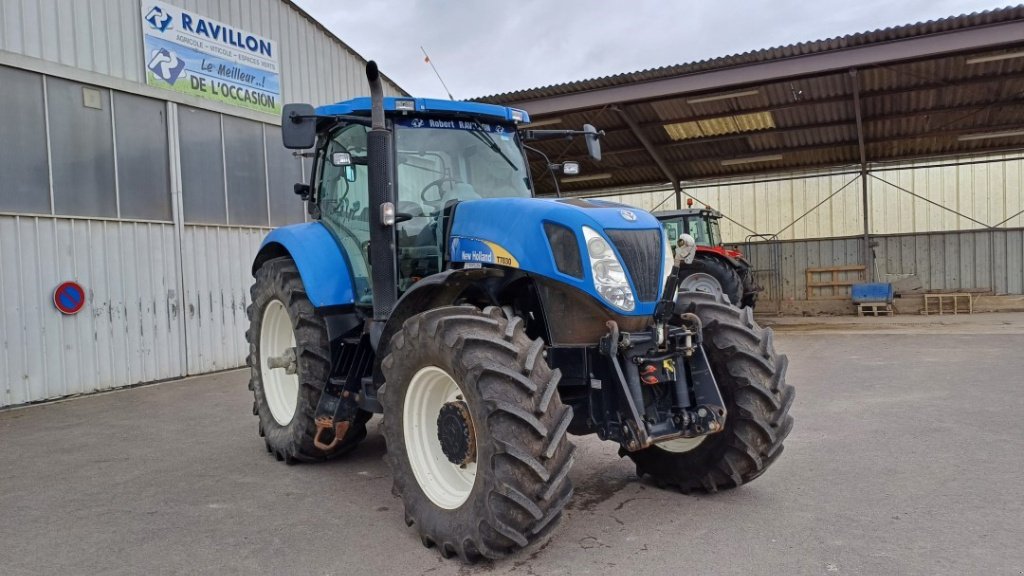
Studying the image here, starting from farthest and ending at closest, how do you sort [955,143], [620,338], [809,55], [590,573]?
[955,143], [809,55], [620,338], [590,573]

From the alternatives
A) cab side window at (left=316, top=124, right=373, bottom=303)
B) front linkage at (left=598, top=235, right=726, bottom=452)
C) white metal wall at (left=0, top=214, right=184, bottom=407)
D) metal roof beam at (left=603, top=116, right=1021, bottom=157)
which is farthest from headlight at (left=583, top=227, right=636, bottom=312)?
metal roof beam at (left=603, top=116, right=1021, bottom=157)

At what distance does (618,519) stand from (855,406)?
12.4 feet

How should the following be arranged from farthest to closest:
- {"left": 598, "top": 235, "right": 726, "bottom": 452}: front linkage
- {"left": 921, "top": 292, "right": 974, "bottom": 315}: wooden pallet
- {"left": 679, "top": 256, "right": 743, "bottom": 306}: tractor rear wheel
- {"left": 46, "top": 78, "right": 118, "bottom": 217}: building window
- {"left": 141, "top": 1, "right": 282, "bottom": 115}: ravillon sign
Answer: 1. {"left": 921, "top": 292, "right": 974, "bottom": 315}: wooden pallet
2. {"left": 679, "top": 256, "right": 743, "bottom": 306}: tractor rear wheel
3. {"left": 141, "top": 1, "right": 282, "bottom": 115}: ravillon sign
4. {"left": 46, "top": 78, "right": 118, "bottom": 217}: building window
5. {"left": 598, "top": 235, "right": 726, "bottom": 452}: front linkage

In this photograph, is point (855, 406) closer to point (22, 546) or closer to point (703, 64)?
point (22, 546)

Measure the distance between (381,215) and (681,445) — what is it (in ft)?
7.19

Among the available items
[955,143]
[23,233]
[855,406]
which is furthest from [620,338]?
[955,143]

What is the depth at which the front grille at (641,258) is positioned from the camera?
354 centimetres

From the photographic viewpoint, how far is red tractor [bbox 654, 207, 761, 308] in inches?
526

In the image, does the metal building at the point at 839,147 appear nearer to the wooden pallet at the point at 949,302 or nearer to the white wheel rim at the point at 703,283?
the wooden pallet at the point at 949,302

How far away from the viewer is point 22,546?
3.67m

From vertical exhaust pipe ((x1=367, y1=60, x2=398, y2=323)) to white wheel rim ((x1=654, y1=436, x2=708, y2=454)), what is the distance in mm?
1807

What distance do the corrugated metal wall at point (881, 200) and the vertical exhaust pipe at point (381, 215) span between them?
57.7 ft

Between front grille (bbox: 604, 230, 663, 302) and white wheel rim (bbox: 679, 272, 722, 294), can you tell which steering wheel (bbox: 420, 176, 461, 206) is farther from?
white wheel rim (bbox: 679, 272, 722, 294)

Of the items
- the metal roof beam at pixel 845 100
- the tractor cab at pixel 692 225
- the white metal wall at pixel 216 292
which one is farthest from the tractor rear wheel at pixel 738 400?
the metal roof beam at pixel 845 100
